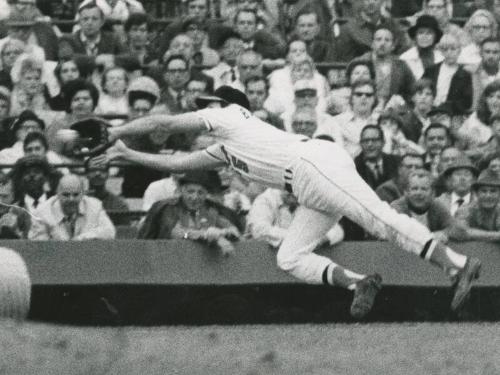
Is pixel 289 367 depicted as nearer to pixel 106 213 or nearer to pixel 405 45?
pixel 106 213

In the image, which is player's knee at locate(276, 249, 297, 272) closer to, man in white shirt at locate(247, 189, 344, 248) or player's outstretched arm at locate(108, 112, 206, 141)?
man in white shirt at locate(247, 189, 344, 248)

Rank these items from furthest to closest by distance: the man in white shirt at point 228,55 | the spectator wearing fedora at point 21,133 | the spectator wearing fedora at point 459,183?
1. the man in white shirt at point 228,55
2. the spectator wearing fedora at point 21,133
3. the spectator wearing fedora at point 459,183

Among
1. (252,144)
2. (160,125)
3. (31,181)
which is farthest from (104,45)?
(252,144)

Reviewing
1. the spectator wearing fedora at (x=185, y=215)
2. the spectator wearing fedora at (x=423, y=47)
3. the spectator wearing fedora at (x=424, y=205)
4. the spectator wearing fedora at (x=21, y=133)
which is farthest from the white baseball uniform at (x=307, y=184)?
the spectator wearing fedora at (x=423, y=47)

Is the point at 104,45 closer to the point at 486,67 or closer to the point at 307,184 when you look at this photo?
the point at 486,67

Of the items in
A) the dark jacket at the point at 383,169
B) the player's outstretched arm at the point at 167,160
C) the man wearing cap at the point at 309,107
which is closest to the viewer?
the player's outstretched arm at the point at 167,160

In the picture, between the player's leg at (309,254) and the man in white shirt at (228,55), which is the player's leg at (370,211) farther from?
the man in white shirt at (228,55)
